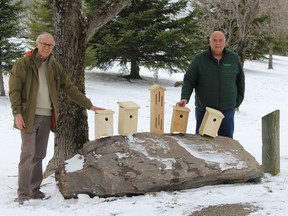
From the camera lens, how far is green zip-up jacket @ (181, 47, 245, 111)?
499 cm

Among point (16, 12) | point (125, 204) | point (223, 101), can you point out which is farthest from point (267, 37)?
point (125, 204)

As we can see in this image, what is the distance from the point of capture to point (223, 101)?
16.6 ft

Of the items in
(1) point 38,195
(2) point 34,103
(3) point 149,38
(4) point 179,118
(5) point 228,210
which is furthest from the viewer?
(3) point 149,38

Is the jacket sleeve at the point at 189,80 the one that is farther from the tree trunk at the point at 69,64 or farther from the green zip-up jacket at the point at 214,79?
the tree trunk at the point at 69,64

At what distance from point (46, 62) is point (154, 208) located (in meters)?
2.06

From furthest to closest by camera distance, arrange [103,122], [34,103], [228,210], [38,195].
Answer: [103,122]
[38,195]
[34,103]
[228,210]

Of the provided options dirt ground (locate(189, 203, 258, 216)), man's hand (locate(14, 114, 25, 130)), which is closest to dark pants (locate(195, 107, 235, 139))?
dirt ground (locate(189, 203, 258, 216))

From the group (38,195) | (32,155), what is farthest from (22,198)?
(32,155)

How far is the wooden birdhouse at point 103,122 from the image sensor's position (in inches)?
184

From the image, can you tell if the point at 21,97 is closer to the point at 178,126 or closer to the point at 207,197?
the point at 178,126

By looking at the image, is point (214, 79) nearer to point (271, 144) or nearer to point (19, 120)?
point (271, 144)

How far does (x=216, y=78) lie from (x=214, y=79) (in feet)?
0.10

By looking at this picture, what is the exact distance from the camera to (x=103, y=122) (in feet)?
15.4

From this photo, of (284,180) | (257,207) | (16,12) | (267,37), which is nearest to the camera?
(257,207)
